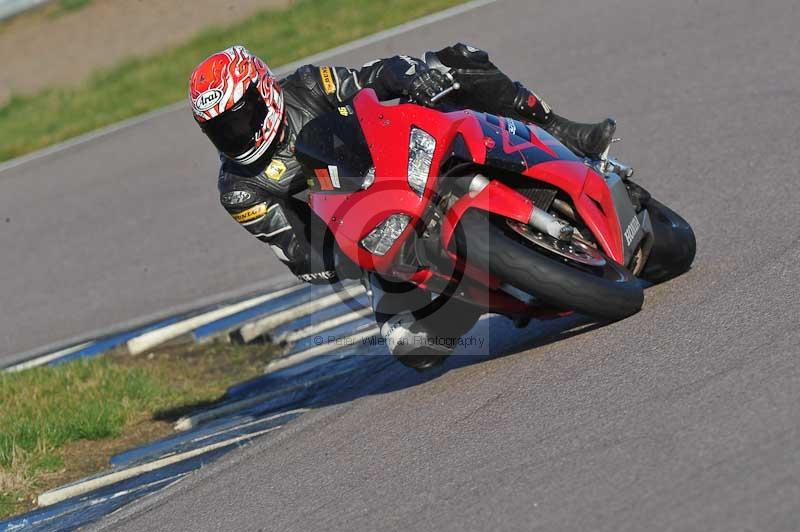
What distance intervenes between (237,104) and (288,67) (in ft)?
24.4

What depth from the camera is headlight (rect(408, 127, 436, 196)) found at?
4.58 m

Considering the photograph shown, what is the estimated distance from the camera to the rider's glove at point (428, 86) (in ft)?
16.0

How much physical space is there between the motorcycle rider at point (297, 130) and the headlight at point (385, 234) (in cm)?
64

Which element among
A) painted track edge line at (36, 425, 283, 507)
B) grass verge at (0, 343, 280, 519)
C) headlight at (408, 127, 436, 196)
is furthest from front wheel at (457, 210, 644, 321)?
grass verge at (0, 343, 280, 519)

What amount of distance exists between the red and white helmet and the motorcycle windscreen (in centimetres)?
40

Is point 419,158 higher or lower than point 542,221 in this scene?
higher

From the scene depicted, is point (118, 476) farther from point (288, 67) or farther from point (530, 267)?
point (288, 67)

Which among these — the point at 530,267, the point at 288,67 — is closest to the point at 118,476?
the point at 530,267

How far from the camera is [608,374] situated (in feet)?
14.6

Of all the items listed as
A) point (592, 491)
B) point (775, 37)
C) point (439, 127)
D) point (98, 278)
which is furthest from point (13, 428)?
point (775, 37)

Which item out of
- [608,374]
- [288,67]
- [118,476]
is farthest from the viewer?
[288,67]

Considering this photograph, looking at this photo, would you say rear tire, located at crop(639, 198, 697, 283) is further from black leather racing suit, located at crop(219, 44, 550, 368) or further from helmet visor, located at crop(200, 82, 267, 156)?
helmet visor, located at crop(200, 82, 267, 156)

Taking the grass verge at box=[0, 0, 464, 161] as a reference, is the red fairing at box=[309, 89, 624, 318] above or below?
above

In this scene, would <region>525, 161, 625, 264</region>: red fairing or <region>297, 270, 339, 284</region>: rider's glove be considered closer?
<region>525, 161, 625, 264</region>: red fairing
